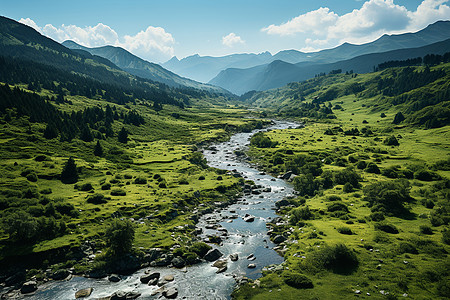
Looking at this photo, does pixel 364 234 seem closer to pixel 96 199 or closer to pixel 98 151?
pixel 96 199

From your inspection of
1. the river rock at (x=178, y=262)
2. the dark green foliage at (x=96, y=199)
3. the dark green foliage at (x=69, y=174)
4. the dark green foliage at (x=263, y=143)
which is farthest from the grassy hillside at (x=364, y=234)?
the dark green foliage at (x=69, y=174)

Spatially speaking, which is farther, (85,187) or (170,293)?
(85,187)

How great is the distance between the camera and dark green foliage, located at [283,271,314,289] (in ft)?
112


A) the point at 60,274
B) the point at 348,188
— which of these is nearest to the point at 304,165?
the point at 348,188

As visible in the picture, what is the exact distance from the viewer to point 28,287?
35.1 metres

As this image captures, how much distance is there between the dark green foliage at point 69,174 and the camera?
Result: 7251 cm

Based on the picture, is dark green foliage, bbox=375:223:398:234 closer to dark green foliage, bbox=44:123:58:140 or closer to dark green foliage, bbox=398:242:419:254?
dark green foliage, bbox=398:242:419:254

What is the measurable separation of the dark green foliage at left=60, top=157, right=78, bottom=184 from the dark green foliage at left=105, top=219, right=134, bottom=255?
3863 centimetres

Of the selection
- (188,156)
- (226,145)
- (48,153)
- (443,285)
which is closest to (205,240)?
(443,285)

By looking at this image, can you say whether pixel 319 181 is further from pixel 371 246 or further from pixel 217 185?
pixel 371 246

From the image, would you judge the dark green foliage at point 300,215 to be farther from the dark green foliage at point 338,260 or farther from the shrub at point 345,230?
the dark green foliage at point 338,260

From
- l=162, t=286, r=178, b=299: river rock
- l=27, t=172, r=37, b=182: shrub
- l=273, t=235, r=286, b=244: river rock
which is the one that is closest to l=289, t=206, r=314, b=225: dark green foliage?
l=273, t=235, r=286, b=244: river rock

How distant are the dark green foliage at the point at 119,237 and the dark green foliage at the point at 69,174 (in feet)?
127

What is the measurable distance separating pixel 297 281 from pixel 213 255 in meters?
15.5
